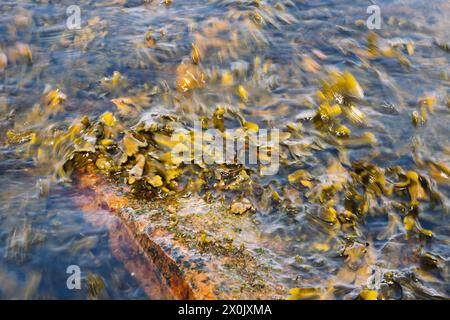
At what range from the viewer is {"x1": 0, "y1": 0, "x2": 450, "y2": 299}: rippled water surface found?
108 inches

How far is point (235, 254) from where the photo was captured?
2732mm

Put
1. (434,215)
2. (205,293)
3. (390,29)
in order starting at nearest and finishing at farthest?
(205,293)
(434,215)
(390,29)

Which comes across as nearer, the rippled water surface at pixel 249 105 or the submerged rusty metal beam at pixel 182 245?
the submerged rusty metal beam at pixel 182 245

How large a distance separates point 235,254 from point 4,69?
10.0ft

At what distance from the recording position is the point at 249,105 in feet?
13.1

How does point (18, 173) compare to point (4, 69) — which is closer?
point (18, 173)

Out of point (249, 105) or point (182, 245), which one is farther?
point (249, 105)

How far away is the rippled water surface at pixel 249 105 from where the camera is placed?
9.00 ft

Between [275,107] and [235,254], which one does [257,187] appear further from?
[275,107]

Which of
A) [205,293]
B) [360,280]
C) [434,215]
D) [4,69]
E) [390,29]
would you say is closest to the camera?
[205,293]

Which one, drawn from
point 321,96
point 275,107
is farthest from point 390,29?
point 275,107

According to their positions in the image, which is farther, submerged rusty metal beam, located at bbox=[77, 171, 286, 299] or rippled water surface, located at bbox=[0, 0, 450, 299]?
rippled water surface, located at bbox=[0, 0, 450, 299]

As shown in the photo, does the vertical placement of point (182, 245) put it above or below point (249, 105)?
below
